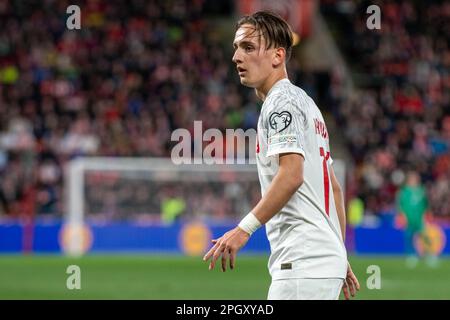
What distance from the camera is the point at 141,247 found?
22.4m

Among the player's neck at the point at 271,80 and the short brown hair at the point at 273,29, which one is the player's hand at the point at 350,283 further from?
the short brown hair at the point at 273,29

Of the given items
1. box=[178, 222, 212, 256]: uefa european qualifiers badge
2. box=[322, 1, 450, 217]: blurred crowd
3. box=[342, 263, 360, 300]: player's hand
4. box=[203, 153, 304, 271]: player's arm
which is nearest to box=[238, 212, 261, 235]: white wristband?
box=[203, 153, 304, 271]: player's arm

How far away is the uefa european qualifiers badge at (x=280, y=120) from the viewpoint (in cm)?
465

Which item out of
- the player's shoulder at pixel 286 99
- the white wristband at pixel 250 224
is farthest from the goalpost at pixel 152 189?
the white wristband at pixel 250 224

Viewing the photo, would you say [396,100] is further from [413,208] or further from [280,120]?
[280,120]

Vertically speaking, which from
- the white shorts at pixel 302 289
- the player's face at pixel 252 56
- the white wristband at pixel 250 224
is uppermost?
the player's face at pixel 252 56

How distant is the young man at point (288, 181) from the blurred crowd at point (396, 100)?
19.2 meters

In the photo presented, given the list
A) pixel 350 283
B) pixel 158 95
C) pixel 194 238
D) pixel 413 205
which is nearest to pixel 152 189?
pixel 194 238

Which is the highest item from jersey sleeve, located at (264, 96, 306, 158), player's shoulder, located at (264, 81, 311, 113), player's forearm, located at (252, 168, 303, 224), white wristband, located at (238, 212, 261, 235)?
player's shoulder, located at (264, 81, 311, 113)

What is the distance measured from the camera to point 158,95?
27141mm

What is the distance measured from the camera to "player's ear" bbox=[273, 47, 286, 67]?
191 inches

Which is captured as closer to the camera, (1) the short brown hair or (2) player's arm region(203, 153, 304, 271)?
(2) player's arm region(203, 153, 304, 271)

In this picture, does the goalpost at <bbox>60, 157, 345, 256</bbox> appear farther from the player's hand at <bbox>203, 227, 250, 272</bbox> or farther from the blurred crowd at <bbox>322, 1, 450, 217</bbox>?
the player's hand at <bbox>203, 227, 250, 272</bbox>

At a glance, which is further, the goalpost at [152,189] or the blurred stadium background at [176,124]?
the goalpost at [152,189]
